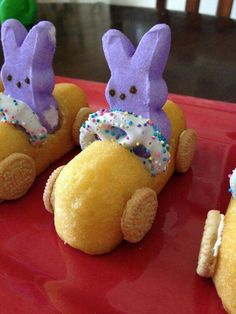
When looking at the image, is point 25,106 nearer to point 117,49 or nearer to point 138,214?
point 117,49

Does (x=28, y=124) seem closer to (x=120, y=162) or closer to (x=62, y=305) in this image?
(x=120, y=162)

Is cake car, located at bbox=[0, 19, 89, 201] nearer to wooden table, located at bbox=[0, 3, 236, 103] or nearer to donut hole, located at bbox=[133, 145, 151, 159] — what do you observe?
donut hole, located at bbox=[133, 145, 151, 159]

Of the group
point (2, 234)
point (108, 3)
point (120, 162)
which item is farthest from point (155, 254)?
point (108, 3)

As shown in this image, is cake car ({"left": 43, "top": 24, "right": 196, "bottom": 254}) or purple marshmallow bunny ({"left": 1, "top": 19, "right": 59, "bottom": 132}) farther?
purple marshmallow bunny ({"left": 1, "top": 19, "right": 59, "bottom": 132})

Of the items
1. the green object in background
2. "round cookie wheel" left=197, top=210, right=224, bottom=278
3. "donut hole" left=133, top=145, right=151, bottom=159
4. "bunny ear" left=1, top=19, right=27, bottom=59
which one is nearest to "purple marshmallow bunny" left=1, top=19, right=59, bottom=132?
"bunny ear" left=1, top=19, right=27, bottom=59

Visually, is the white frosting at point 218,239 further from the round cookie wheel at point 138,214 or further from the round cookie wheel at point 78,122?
the round cookie wheel at point 78,122

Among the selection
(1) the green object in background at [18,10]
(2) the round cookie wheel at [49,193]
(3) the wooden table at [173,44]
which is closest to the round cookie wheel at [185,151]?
(2) the round cookie wheel at [49,193]
